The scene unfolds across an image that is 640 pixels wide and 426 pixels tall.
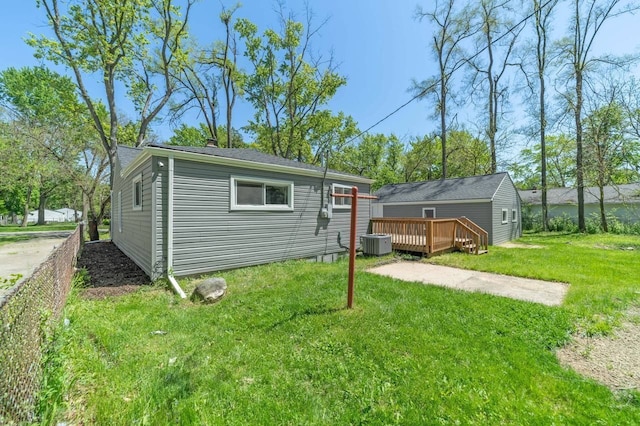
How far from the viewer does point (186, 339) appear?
336cm

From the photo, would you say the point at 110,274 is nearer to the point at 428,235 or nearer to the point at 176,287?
the point at 176,287

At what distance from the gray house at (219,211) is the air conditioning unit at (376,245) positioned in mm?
1003

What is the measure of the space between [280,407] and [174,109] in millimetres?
23496

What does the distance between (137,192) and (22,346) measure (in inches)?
254

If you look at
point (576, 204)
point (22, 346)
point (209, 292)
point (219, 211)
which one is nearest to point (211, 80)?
point (219, 211)

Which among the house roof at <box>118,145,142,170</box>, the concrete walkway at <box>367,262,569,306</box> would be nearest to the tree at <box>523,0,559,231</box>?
the concrete walkway at <box>367,262,569,306</box>

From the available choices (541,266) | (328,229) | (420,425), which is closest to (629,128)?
(541,266)

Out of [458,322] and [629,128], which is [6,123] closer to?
[458,322]

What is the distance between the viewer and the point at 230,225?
6.70 metres

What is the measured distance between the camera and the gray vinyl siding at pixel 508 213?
1405 centimetres

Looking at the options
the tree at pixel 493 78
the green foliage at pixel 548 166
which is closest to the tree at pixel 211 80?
the tree at pixel 493 78

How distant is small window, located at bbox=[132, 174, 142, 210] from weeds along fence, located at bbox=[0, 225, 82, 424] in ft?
16.2

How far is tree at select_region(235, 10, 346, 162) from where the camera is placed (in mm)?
19719

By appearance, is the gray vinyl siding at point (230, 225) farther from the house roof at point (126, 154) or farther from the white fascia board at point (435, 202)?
the white fascia board at point (435, 202)
